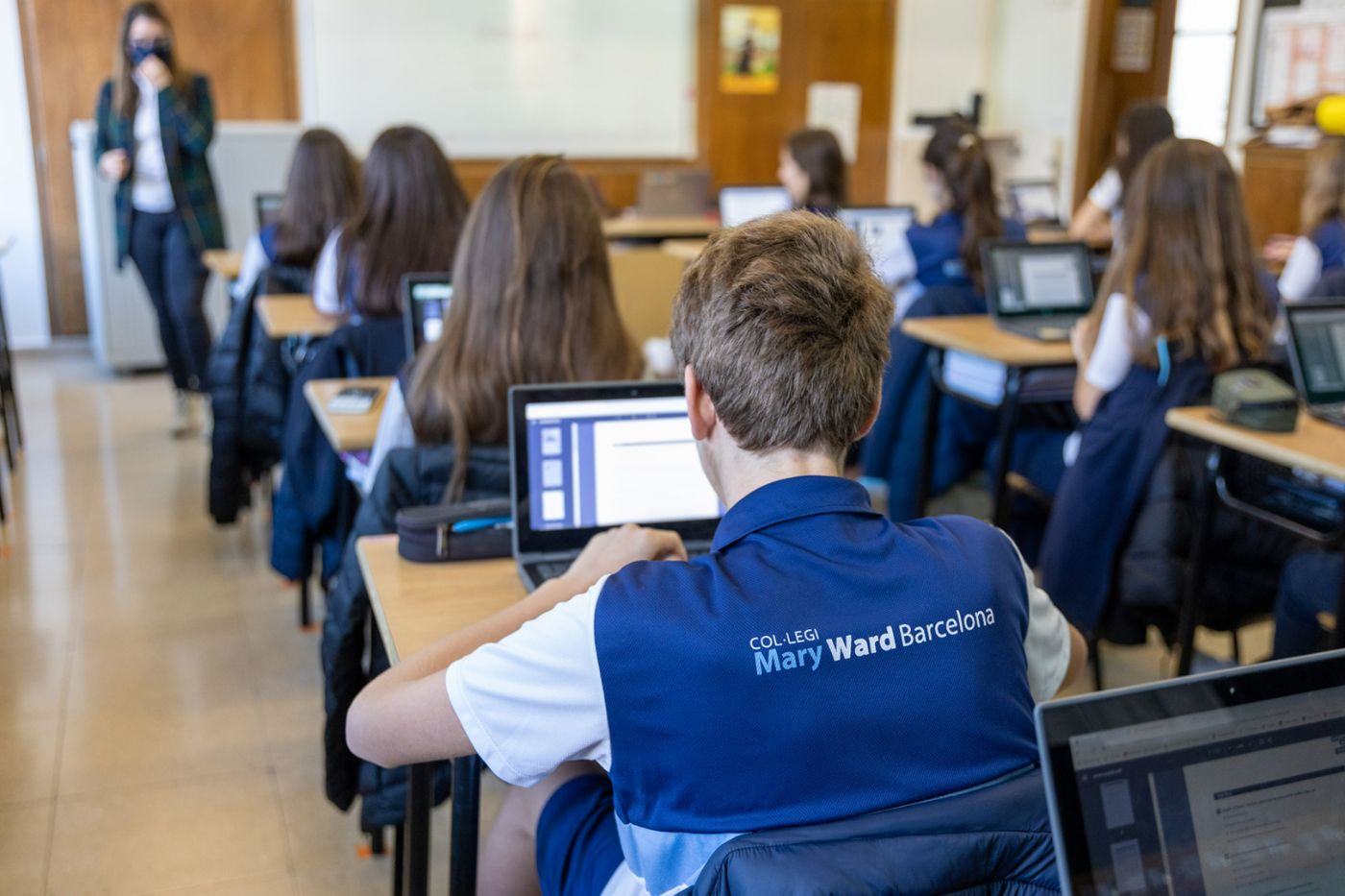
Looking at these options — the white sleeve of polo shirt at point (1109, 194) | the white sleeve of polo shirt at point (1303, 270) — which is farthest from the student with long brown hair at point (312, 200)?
the white sleeve of polo shirt at point (1109, 194)

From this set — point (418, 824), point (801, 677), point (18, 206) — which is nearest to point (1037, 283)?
point (418, 824)

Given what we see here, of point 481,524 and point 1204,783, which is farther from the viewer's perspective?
point 481,524

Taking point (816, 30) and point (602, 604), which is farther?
point (816, 30)

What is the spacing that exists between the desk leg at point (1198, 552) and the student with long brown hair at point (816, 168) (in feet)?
8.03

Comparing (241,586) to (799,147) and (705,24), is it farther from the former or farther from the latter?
(705,24)

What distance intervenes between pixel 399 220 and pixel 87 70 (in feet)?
14.4

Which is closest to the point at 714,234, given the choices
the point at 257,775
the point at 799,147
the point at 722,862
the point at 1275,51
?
the point at 722,862

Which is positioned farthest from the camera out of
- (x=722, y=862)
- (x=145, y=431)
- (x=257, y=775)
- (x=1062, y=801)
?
(x=145, y=431)

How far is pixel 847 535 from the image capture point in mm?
1082

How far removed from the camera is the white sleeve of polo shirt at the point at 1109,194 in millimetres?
5509

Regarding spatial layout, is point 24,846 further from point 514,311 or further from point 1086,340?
point 1086,340

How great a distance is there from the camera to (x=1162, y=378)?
2904 millimetres

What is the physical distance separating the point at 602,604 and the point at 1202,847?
47 centimetres

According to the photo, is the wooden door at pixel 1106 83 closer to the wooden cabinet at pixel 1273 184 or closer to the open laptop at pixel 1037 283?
the wooden cabinet at pixel 1273 184
